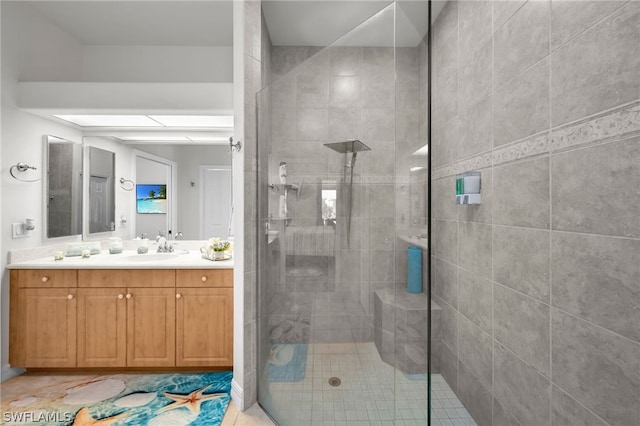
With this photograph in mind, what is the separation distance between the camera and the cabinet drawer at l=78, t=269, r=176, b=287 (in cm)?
216

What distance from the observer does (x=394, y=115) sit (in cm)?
113

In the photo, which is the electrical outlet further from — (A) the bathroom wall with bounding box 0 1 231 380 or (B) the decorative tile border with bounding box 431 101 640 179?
(B) the decorative tile border with bounding box 431 101 640 179

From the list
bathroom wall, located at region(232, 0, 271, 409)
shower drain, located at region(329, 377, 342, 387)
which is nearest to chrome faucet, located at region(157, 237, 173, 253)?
bathroom wall, located at region(232, 0, 271, 409)

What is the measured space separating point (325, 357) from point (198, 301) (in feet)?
3.99

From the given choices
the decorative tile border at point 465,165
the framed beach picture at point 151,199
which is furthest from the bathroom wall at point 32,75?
the decorative tile border at point 465,165

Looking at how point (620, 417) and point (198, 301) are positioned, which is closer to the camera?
point (620, 417)

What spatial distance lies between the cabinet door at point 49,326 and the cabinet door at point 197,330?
0.79 m

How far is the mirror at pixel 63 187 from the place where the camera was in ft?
7.98

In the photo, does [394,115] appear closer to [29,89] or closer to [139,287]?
[139,287]

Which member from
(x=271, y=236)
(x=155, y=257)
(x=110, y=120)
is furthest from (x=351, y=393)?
(x=110, y=120)

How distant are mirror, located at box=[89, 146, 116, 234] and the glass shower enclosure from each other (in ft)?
6.20

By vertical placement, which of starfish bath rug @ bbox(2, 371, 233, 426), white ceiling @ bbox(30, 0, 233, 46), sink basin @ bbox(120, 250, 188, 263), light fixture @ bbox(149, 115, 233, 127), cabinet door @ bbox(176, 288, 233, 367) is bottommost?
starfish bath rug @ bbox(2, 371, 233, 426)

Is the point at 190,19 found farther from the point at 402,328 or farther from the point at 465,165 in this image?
the point at 402,328

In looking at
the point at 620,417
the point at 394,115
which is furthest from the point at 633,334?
the point at 394,115
